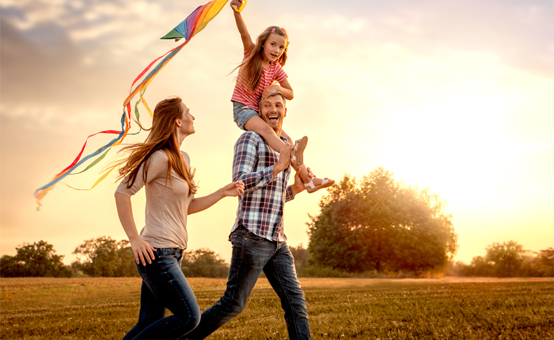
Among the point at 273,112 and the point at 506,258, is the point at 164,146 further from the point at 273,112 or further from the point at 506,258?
the point at 506,258

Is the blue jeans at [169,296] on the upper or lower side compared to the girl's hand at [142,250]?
lower

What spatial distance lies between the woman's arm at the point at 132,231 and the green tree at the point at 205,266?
2387 cm

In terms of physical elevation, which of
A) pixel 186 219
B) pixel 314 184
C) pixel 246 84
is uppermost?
pixel 246 84

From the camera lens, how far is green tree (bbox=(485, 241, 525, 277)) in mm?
32594

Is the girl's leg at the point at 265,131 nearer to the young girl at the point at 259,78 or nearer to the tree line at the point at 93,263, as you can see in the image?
the young girl at the point at 259,78

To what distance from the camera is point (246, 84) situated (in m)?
4.46

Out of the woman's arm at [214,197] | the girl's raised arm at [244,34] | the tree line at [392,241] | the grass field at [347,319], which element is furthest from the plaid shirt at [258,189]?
the tree line at [392,241]

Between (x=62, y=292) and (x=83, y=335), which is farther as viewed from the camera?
(x=62, y=292)

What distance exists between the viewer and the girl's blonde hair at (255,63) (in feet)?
14.5

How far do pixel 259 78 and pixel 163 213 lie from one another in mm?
1763

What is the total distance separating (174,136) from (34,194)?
43.1 inches

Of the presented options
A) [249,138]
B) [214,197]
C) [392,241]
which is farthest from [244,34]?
[392,241]

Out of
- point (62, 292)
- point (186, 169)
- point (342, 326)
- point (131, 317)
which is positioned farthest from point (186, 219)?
point (62, 292)

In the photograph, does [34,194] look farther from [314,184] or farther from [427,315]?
[427,315]
